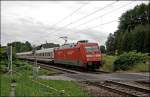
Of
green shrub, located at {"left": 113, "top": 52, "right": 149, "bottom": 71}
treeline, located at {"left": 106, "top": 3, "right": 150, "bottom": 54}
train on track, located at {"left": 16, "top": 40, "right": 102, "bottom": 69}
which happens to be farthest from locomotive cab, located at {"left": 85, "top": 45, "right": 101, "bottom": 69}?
treeline, located at {"left": 106, "top": 3, "right": 150, "bottom": 54}

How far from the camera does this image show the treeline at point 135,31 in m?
97.2

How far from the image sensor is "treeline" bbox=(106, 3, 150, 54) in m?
97.2

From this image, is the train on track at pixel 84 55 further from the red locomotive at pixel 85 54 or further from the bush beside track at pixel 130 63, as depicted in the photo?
the bush beside track at pixel 130 63

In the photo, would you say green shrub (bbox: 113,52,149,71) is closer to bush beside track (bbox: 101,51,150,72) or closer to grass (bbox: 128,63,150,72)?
bush beside track (bbox: 101,51,150,72)

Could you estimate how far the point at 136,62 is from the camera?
39719 mm

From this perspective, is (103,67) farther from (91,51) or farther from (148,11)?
(148,11)

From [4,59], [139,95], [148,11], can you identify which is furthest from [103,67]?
[148,11]

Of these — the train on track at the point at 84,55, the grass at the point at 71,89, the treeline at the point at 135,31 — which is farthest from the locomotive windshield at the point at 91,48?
the treeline at the point at 135,31

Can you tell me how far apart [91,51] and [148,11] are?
261ft

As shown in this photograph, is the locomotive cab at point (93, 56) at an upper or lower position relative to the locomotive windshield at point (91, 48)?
lower

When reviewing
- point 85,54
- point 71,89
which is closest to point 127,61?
point 85,54

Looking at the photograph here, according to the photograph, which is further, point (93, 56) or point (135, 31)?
point (135, 31)

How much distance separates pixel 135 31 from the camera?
3974 inches

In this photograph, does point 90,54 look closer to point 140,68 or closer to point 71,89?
point 140,68
